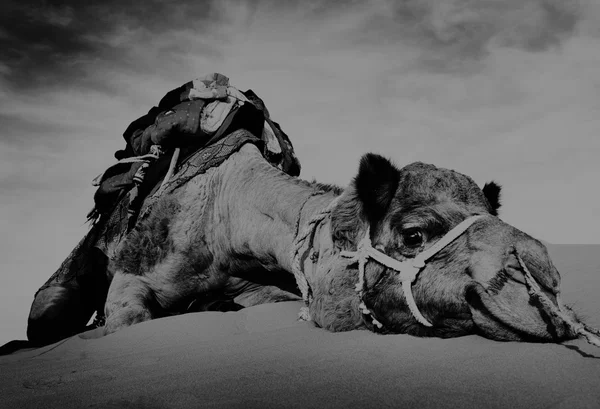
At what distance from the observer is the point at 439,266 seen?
245cm

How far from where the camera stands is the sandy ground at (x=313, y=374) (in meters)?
1.51

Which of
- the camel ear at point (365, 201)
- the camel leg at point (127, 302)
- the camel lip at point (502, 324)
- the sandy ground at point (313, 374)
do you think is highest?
the camel ear at point (365, 201)

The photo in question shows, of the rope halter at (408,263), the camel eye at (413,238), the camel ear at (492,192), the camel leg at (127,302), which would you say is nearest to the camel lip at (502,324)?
the rope halter at (408,263)

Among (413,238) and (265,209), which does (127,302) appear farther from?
(413,238)

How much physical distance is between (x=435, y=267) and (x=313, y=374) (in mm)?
965

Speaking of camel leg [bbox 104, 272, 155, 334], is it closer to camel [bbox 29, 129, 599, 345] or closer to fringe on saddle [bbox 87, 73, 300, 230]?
camel [bbox 29, 129, 599, 345]

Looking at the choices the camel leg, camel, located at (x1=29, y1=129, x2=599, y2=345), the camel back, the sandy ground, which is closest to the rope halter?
camel, located at (x1=29, y1=129, x2=599, y2=345)

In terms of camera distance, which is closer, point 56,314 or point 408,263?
point 408,263

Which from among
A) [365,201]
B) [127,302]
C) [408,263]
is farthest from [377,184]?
[127,302]

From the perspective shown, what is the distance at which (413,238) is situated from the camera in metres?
2.59

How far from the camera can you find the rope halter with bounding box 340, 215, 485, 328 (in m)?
2.45


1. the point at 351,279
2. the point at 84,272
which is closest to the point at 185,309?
the point at 84,272

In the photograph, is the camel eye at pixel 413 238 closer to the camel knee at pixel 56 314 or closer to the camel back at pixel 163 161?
the camel back at pixel 163 161

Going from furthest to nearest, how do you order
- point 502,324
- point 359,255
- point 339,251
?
point 339,251 < point 359,255 < point 502,324
